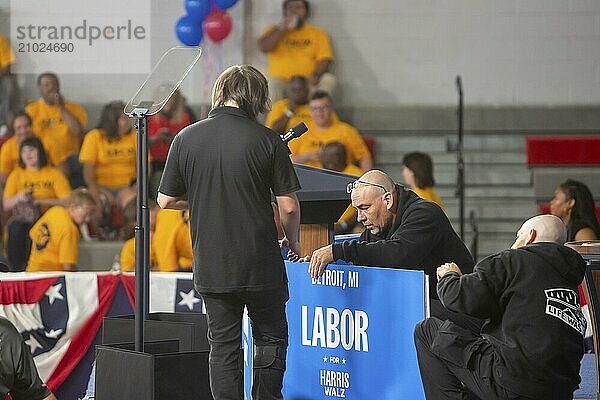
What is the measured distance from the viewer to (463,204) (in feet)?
36.0

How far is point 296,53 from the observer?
11664 millimetres

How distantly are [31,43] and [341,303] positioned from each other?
308 inches

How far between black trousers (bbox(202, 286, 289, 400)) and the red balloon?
733 cm

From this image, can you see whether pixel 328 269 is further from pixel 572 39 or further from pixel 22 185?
pixel 572 39

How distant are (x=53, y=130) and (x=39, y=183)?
710 mm

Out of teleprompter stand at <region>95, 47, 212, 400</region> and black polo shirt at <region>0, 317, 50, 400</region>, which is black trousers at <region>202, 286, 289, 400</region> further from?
black polo shirt at <region>0, 317, 50, 400</region>

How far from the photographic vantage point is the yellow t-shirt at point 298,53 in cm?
1166

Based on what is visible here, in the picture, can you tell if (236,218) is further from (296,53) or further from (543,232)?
(296,53)

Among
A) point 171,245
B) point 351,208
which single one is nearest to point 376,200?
point 171,245

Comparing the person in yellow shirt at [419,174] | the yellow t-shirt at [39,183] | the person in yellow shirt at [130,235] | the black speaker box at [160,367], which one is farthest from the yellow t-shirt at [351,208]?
the black speaker box at [160,367]

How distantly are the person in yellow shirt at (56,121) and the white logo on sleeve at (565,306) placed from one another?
796 centimetres

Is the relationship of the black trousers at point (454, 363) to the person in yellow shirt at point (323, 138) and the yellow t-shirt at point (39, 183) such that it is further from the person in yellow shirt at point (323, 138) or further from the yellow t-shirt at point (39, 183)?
the yellow t-shirt at point (39, 183)

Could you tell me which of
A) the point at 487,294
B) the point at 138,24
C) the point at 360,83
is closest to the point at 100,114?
the point at 138,24

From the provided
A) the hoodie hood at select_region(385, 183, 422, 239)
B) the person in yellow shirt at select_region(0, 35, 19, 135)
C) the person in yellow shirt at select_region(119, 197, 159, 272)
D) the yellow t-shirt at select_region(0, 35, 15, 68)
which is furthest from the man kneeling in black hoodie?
the yellow t-shirt at select_region(0, 35, 15, 68)
